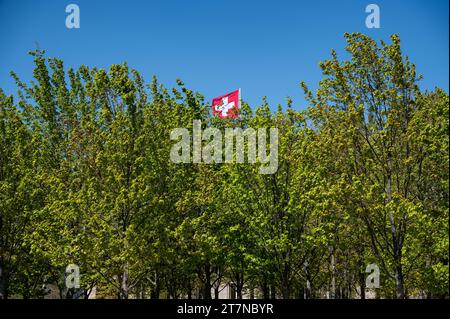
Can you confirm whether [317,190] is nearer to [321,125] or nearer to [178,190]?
[321,125]

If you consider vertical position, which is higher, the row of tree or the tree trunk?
the row of tree

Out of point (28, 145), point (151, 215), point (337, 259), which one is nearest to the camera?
point (151, 215)

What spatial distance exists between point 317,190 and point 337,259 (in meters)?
12.3

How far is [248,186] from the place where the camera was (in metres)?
22.9

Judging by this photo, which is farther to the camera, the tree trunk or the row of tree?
the tree trunk

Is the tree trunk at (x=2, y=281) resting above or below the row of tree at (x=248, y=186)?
below

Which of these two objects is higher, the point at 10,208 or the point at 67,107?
the point at 67,107

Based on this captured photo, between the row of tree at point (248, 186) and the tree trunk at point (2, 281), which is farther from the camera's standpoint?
the tree trunk at point (2, 281)

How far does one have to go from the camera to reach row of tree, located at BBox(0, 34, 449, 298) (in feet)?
63.2

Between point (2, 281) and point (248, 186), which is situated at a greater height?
point (248, 186)

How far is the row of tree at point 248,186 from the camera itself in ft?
63.2
